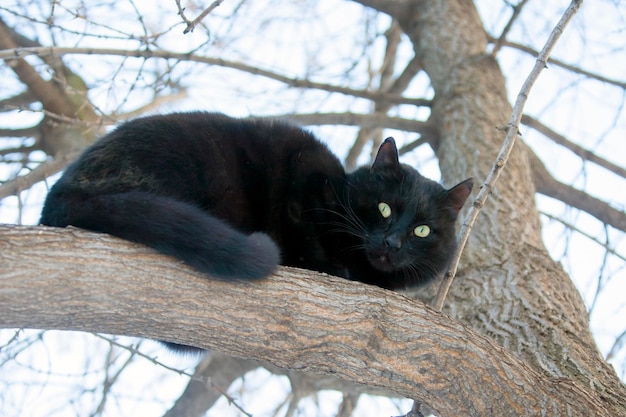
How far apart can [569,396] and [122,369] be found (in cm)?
263

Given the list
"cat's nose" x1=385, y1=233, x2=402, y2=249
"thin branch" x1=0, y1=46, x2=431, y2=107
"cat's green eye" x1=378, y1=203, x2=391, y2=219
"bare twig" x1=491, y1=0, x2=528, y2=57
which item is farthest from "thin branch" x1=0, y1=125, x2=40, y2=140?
"bare twig" x1=491, y1=0, x2=528, y2=57

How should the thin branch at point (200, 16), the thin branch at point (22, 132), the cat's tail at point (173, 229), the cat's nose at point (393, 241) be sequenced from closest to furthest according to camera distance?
the cat's tail at point (173, 229) < the thin branch at point (200, 16) < the cat's nose at point (393, 241) < the thin branch at point (22, 132)

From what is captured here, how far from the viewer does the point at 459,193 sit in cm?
325

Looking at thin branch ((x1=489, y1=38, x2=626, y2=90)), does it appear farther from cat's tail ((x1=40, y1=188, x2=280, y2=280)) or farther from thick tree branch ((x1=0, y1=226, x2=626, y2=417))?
cat's tail ((x1=40, y1=188, x2=280, y2=280))

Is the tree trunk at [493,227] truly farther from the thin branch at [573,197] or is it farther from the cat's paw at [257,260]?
the cat's paw at [257,260]

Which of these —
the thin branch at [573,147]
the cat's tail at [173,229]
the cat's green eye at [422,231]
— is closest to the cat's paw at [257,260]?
the cat's tail at [173,229]

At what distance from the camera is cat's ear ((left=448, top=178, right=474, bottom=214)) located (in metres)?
3.23

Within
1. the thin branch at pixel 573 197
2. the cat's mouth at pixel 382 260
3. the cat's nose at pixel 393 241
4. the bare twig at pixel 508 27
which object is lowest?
the cat's mouth at pixel 382 260

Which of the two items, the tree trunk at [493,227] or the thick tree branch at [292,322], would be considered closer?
the thick tree branch at [292,322]

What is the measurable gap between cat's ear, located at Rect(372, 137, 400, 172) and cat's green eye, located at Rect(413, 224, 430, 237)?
347 millimetres

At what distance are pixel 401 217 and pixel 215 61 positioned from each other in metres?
1.96

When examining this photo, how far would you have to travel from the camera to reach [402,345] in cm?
221

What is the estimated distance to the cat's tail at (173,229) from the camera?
6.75ft

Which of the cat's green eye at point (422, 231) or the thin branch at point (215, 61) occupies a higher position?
the thin branch at point (215, 61)
